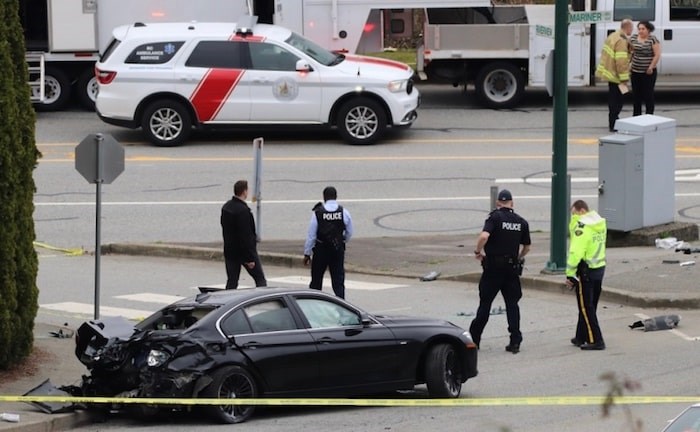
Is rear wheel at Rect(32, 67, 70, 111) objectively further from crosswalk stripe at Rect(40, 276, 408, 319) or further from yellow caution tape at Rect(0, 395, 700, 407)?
yellow caution tape at Rect(0, 395, 700, 407)

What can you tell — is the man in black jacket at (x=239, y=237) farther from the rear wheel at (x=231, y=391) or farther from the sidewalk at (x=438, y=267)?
the rear wheel at (x=231, y=391)

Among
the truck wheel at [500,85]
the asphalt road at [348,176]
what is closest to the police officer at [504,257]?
the asphalt road at [348,176]

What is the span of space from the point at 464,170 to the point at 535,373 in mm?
10712

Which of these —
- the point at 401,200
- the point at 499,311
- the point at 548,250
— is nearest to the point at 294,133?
the point at 401,200

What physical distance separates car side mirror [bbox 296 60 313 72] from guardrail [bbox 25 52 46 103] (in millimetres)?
5398

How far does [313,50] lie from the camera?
25203 millimetres

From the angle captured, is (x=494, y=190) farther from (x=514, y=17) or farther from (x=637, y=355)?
(x=514, y=17)

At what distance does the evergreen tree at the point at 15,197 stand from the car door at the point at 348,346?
9.17 feet

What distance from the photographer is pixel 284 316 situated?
1165 centimetres

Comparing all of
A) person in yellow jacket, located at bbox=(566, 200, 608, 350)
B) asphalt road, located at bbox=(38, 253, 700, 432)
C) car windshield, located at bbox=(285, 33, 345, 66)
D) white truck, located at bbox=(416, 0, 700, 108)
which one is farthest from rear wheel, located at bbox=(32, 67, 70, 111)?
person in yellow jacket, located at bbox=(566, 200, 608, 350)

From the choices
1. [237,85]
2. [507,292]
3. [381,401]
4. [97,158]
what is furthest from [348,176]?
[381,401]

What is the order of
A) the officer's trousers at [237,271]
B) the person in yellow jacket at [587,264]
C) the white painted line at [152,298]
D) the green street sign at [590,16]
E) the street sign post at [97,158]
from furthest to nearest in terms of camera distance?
the white painted line at [152,298] → the green street sign at [590,16] → the officer's trousers at [237,271] → the street sign post at [97,158] → the person in yellow jacket at [587,264]

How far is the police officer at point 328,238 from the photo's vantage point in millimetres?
15492

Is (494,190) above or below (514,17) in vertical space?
below
